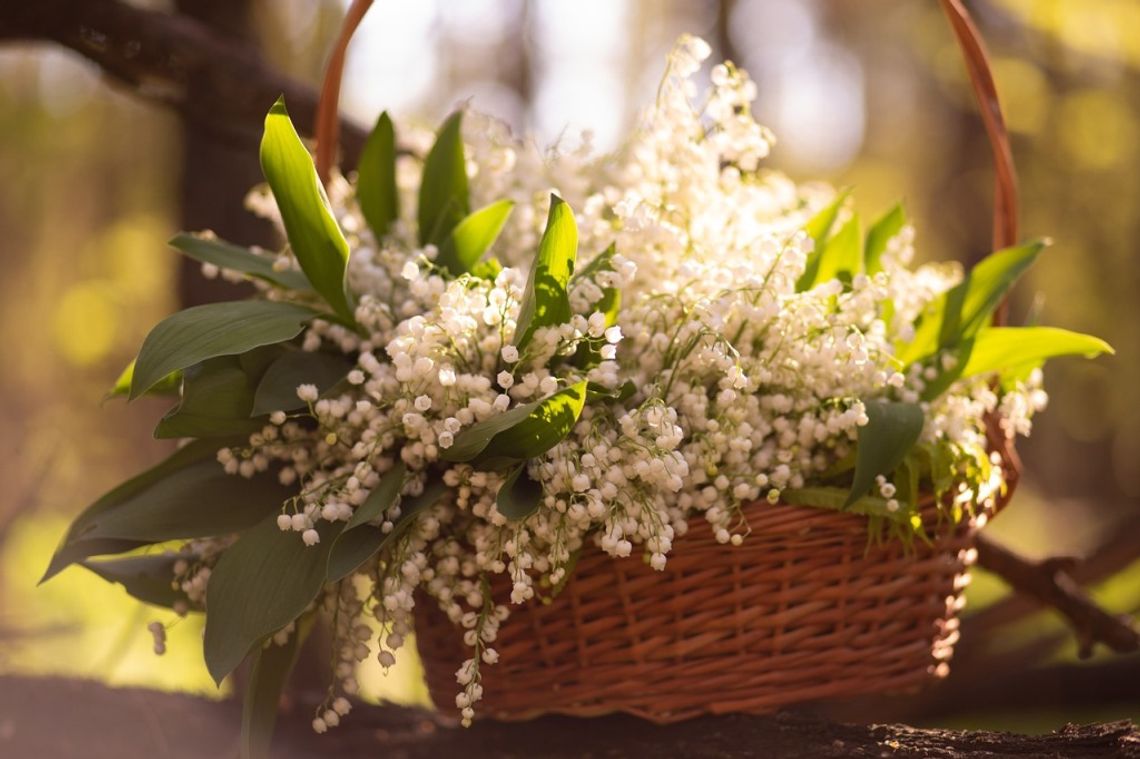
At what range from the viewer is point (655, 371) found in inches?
51.4

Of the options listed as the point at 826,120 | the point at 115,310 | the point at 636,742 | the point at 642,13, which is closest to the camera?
the point at 636,742

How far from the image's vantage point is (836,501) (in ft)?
4.04

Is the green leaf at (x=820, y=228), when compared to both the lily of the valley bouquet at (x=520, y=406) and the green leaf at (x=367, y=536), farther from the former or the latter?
the green leaf at (x=367, y=536)

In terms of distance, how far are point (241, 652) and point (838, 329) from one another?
32.5 inches

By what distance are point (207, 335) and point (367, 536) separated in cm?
31

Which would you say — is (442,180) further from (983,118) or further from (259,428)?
(983,118)

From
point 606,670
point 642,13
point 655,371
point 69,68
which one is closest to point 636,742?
point 606,670

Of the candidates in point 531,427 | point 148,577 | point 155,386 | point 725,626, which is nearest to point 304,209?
point 155,386

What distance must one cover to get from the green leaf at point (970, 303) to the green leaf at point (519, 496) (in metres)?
0.65

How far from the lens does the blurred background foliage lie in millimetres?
4152

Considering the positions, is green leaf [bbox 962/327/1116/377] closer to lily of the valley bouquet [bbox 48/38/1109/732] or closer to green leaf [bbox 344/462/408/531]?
lily of the valley bouquet [bbox 48/38/1109/732]

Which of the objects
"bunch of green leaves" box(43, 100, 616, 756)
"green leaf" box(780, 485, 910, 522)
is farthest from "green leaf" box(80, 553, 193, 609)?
"green leaf" box(780, 485, 910, 522)

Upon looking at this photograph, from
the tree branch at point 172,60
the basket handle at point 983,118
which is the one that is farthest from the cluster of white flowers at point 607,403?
the tree branch at point 172,60

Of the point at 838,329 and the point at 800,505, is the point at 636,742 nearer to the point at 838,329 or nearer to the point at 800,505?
the point at 800,505
